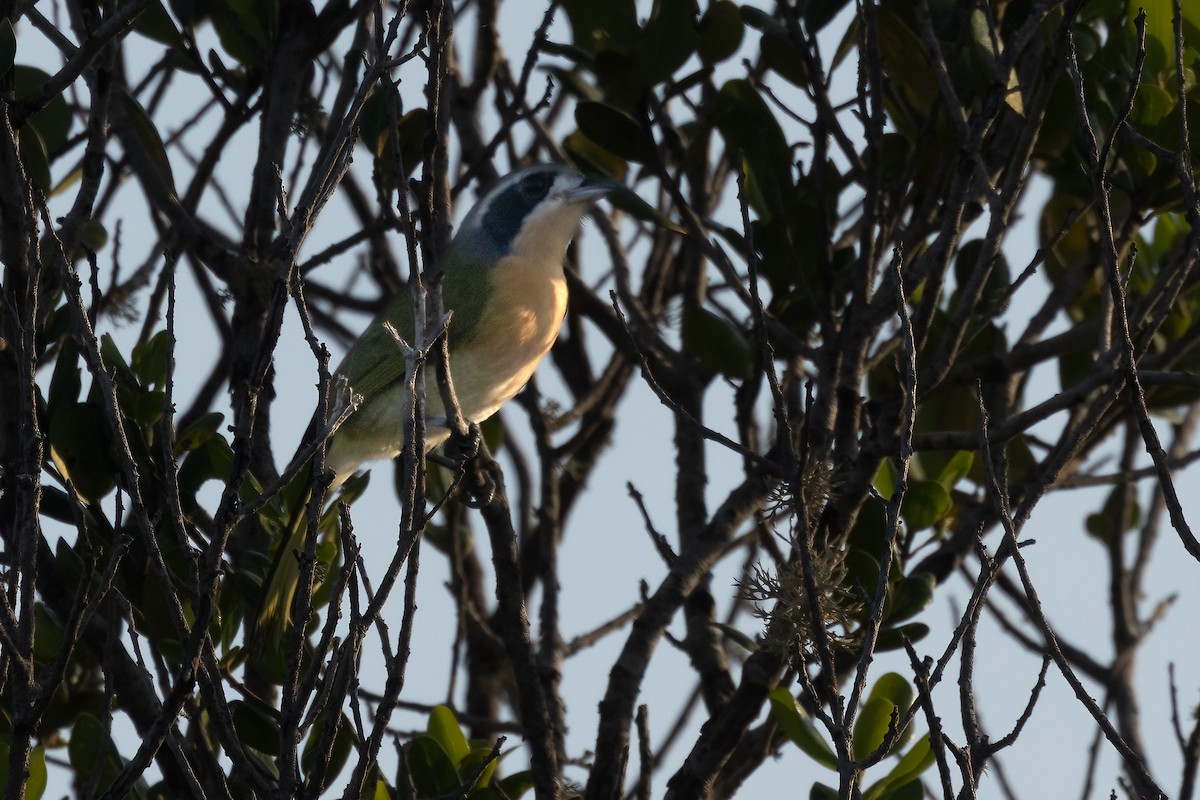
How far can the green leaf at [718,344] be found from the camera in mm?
4539

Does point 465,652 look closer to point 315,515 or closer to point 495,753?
→ point 495,753

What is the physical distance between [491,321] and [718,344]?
0.84 m

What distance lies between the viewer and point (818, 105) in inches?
164

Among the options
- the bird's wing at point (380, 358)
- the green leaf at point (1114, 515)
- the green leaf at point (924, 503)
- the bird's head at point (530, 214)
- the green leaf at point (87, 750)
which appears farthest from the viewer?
the green leaf at point (1114, 515)

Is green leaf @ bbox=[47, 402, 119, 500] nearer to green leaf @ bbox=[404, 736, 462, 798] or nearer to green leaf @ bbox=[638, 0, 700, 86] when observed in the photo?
green leaf @ bbox=[404, 736, 462, 798]

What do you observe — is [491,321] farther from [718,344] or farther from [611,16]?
[611,16]

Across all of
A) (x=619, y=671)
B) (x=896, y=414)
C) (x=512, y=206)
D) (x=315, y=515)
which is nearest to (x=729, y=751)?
(x=619, y=671)

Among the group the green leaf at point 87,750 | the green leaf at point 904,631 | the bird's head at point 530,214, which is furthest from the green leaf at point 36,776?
the bird's head at point 530,214

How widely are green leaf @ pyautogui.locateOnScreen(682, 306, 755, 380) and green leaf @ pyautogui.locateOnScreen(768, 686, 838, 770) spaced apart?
1391 millimetres

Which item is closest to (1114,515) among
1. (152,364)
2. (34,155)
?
(152,364)

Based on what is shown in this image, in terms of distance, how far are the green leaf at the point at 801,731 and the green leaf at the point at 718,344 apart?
1391 millimetres

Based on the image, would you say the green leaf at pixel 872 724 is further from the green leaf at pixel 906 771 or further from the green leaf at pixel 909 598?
the green leaf at pixel 909 598

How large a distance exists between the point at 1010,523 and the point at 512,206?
3000 mm

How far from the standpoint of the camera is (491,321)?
5008mm
